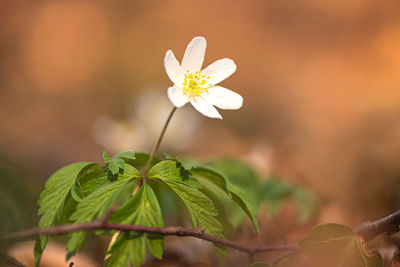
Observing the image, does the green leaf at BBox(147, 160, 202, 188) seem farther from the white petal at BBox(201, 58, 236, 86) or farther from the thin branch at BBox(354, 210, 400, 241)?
the thin branch at BBox(354, 210, 400, 241)

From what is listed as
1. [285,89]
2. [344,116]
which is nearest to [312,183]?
[344,116]

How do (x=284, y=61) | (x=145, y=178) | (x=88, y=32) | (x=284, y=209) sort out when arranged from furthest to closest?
(x=88, y=32)
(x=284, y=61)
(x=284, y=209)
(x=145, y=178)

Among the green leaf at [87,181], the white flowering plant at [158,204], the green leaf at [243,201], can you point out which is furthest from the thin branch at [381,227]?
the green leaf at [87,181]

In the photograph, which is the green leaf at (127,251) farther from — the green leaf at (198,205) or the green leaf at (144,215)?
the green leaf at (198,205)

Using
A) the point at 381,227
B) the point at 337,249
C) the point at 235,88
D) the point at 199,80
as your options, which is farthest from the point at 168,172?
the point at 235,88

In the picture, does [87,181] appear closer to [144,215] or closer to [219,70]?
[144,215]

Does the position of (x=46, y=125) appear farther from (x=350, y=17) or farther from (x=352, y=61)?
(x=350, y=17)

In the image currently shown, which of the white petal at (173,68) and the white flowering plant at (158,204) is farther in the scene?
the white petal at (173,68)
